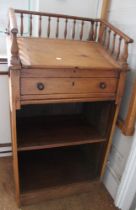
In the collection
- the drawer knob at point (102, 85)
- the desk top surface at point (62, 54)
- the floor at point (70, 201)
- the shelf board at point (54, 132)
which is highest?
the desk top surface at point (62, 54)

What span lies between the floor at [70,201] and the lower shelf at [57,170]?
5 cm

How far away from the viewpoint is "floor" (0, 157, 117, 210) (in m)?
1.42

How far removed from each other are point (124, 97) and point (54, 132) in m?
0.51

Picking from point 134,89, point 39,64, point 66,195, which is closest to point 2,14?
point 39,64

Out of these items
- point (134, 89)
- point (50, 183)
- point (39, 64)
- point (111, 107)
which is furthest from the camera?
point (50, 183)

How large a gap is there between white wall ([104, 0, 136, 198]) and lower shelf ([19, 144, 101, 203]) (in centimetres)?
12

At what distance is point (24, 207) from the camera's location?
1.41 meters

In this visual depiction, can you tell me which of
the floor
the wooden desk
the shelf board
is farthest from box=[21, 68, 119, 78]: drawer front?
the floor

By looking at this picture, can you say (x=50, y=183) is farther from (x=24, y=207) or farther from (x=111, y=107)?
(x=111, y=107)

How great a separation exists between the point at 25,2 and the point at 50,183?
1.28m

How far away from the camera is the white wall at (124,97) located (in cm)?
129

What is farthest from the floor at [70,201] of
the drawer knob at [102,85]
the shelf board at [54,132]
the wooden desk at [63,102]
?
the drawer knob at [102,85]

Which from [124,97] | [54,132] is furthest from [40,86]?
[124,97]

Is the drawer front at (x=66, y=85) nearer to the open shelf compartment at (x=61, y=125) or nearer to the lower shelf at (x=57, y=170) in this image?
the open shelf compartment at (x=61, y=125)
